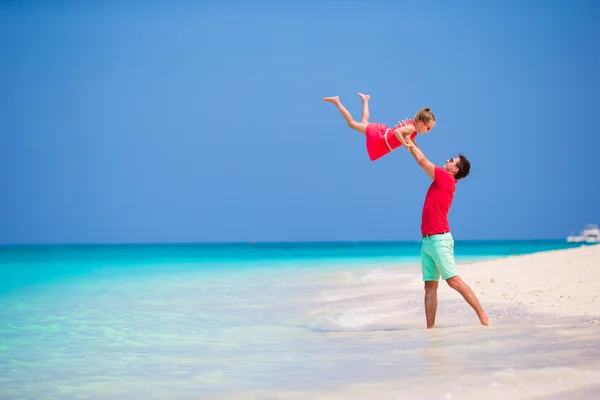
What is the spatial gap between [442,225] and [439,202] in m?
0.22

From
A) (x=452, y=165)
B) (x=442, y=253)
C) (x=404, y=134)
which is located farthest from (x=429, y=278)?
(x=404, y=134)

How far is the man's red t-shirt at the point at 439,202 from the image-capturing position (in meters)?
6.04

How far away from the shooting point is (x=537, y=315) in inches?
278

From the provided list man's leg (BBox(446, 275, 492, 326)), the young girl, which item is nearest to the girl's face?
the young girl

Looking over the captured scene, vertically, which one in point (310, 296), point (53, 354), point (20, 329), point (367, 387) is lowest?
point (367, 387)

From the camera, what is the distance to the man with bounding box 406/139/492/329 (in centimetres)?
604

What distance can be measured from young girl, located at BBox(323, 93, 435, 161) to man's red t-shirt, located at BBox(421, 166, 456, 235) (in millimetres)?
459

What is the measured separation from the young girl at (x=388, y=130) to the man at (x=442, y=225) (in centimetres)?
17

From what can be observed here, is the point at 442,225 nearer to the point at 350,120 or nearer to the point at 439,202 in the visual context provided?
the point at 439,202

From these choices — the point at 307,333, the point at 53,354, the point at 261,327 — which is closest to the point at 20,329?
the point at 53,354

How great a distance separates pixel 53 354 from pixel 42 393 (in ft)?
5.24

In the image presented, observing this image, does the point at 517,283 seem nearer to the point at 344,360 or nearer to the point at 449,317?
the point at 449,317

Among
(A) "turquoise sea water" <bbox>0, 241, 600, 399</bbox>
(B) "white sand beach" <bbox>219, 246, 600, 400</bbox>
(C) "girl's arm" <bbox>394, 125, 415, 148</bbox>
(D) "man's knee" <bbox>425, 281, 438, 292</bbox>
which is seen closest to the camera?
(B) "white sand beach" <bbox>219, 246, 600, 400</bbox>

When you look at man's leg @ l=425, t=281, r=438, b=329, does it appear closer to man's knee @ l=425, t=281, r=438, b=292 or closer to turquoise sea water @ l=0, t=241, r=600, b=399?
man's knee @ l=425, t=281, r=438, b=292
